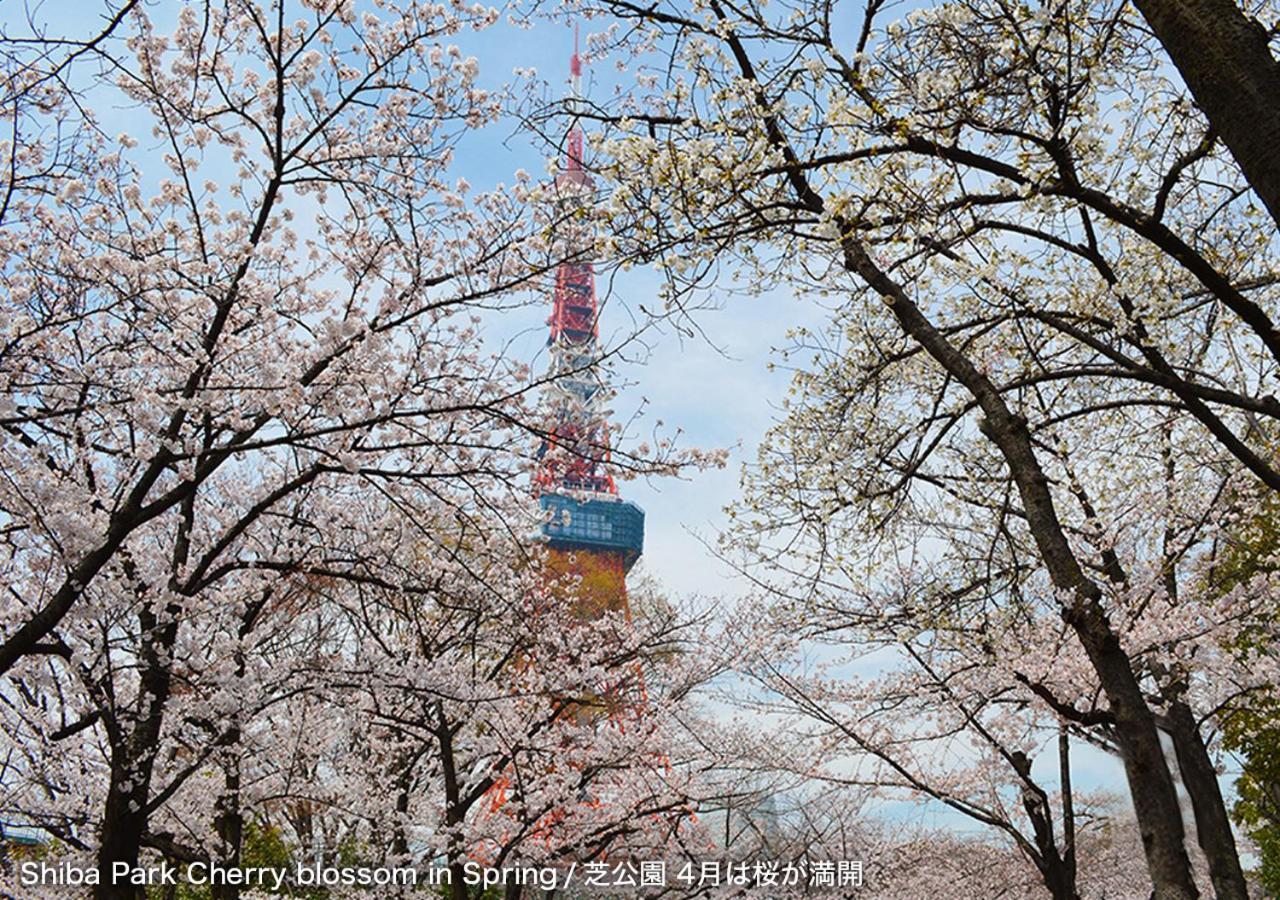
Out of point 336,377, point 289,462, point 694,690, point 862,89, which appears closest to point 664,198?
point 862,89

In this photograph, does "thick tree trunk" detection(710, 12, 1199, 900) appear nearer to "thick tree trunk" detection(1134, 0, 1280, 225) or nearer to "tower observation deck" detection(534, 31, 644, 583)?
"tower observation deck" detection(534, 31, 644, 583)

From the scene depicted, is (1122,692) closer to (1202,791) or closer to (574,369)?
(574,369)

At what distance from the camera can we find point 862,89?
3783 mm

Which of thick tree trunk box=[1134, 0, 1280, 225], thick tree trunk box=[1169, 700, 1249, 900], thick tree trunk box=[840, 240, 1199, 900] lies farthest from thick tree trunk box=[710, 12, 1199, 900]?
thick tree trunk box=[1169, 700, 1249, 900]

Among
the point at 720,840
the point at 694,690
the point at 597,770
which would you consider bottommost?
the point at 720,840

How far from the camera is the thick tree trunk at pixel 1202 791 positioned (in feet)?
21.8

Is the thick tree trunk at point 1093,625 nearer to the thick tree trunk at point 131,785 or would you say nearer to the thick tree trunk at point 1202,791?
the thick tree trunk at point 1202,791

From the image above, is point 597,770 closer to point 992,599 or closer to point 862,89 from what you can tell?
point 992,599

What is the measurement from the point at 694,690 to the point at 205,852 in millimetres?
5354

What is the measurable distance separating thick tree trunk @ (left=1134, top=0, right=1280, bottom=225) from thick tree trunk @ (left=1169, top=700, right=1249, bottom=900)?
5999mm

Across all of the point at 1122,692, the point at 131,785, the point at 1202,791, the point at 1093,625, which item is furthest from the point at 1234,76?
the point at 1202,791

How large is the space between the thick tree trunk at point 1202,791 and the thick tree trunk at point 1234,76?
19.7 ft

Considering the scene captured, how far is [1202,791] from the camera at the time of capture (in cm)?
688

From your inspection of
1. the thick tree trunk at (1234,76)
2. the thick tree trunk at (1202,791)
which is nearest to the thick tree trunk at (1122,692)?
the thick tree trunk at (1234,76)
